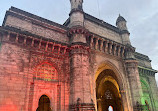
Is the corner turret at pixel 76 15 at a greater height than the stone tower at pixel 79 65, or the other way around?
the corner turret at pixel 76 15

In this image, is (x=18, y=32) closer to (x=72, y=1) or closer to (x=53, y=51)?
(x=53, y=51)

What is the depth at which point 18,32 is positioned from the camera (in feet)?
31.6

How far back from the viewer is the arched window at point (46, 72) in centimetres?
1014

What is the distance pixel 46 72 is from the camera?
10.6m

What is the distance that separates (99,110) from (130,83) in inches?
366

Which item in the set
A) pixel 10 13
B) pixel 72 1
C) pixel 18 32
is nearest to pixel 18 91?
pixel 18 32

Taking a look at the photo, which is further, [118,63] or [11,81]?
[118,63]

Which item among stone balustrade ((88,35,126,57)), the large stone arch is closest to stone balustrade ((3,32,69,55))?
stone balustrade ((88,35,126,57))

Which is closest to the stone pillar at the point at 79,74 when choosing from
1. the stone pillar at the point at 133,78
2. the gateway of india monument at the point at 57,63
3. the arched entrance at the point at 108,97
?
the gateway of india monument at the point at 57,63

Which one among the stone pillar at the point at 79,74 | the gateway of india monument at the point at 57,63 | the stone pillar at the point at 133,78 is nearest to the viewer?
the gateway of india monument at the point at 57,63

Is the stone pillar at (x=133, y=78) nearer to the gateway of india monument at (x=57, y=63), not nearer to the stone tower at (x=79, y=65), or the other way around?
the gateway of india monument at (x=57, y=63)

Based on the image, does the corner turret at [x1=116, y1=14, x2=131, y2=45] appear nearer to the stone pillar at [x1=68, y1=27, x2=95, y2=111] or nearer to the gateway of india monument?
the gateway of india monument

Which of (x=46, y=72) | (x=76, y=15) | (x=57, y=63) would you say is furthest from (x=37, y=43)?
(x=76, y=15)

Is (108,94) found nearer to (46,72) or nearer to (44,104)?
(44,104)
